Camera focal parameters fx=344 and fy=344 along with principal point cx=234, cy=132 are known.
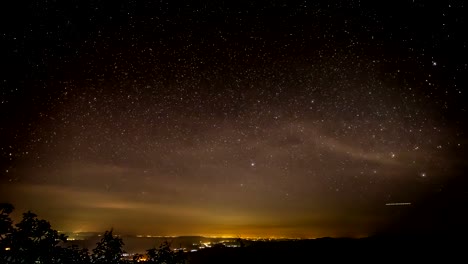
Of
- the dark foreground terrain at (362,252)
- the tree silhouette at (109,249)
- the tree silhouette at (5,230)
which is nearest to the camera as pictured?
the tree silhouette at (5,230)

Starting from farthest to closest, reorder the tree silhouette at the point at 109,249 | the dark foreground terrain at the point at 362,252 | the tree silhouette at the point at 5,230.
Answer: the dark foreground terrain at the point at 362,252 < the tree silhouette at the point at 109,249 < the tree silhouette at the point at 5,230

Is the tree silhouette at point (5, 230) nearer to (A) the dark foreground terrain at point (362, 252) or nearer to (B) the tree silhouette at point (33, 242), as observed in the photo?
(B) the tree silhouette at point (33, 242)

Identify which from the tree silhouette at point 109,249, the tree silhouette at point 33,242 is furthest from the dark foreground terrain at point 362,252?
the tree silhouette at point 33,242

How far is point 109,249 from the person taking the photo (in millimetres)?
9023

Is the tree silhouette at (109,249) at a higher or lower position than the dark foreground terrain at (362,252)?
higher

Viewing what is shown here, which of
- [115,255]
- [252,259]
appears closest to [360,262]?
[252,259]

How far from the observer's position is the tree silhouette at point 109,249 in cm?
886

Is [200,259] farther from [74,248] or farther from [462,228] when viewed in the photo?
[74,248]

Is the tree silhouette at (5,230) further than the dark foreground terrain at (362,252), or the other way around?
the dark foreground terrain at (362,252)

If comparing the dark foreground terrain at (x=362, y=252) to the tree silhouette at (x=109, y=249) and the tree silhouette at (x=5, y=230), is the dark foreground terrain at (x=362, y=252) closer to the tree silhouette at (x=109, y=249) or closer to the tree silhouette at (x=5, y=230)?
the tree silhouette at (x=109, y=249)

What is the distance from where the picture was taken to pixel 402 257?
29141 mm

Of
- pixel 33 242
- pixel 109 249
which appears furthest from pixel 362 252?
pixel 33 242

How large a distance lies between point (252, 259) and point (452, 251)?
20.5 m

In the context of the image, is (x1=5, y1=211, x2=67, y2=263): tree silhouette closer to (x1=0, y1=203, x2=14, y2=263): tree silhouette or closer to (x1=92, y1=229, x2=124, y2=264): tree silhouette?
(x1=0, y1=203, x2=14, y2=263): tree silhouette
